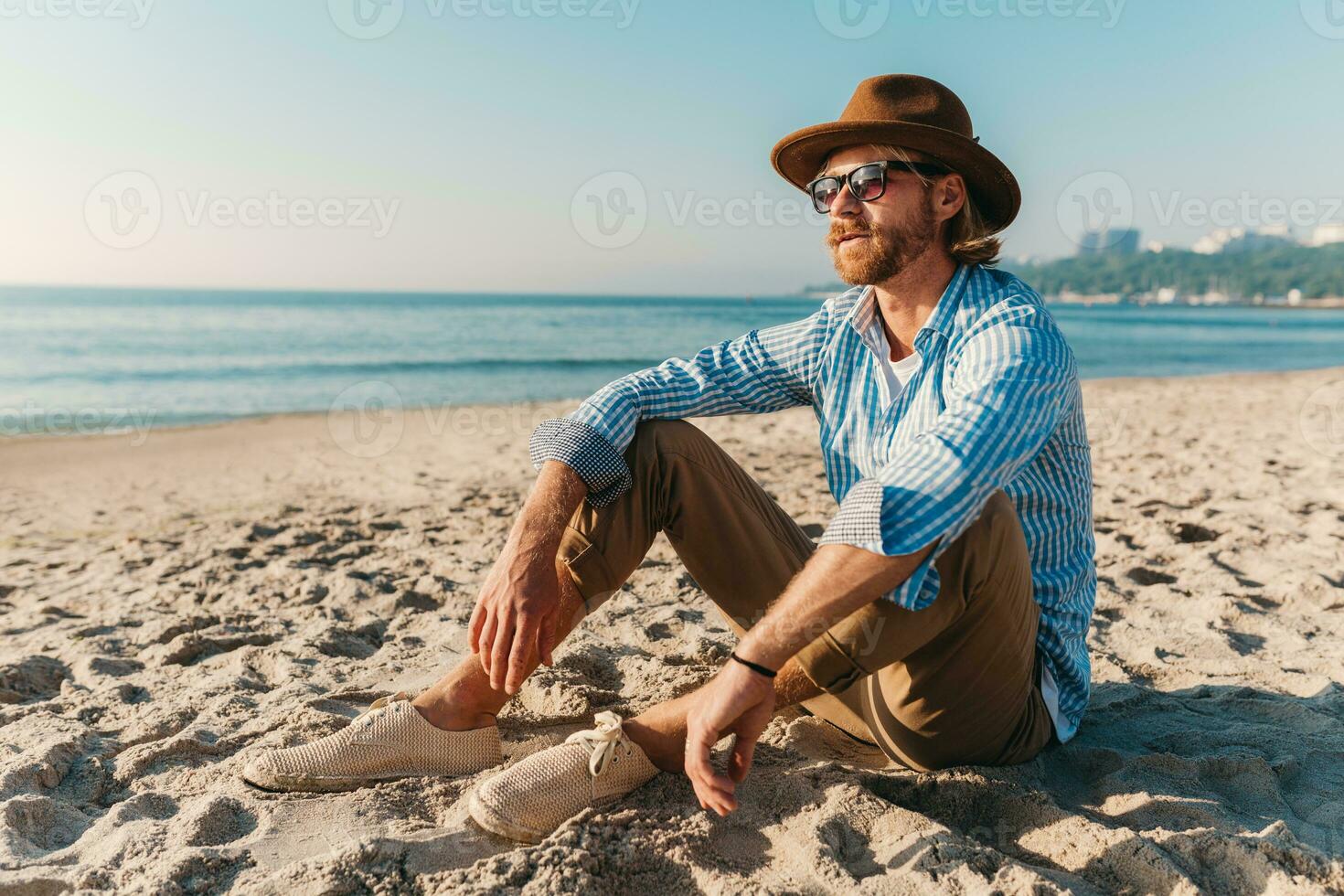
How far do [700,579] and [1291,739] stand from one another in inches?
61.0

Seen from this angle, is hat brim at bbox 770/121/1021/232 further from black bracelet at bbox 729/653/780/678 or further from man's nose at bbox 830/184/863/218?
black bracelet at bbox 729/653/780/678

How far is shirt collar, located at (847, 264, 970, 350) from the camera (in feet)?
7.01

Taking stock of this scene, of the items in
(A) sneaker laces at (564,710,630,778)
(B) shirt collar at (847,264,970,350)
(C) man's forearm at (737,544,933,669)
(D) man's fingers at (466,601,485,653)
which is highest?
(B) shirt collar at (847,264,970,350)

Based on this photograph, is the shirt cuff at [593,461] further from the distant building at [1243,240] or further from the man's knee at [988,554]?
the distant building at [1243,240]

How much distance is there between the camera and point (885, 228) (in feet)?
7.44

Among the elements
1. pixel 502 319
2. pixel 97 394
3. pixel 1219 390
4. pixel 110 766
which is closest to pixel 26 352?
pixel 97 394

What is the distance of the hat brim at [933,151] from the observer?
220 cm

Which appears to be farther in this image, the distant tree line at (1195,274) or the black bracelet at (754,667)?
the distant tree line at (1195,274)

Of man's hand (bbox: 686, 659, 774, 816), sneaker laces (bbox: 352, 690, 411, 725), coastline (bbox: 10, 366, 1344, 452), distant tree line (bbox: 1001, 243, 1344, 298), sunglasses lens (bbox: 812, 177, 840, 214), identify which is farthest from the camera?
distant tree line (bbox: 1001, 243, 1344, 298)

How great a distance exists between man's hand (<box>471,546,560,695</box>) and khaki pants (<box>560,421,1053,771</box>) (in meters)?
0.12

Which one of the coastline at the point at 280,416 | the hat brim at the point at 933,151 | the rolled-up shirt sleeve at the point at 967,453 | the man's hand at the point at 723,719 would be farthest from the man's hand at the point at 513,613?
the coastline at the point at 280,416

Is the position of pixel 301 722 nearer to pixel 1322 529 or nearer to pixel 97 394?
pixel 1322 529

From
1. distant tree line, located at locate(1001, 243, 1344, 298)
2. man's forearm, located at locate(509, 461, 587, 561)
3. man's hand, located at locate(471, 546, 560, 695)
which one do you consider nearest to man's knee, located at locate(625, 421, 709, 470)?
man's forearm, located at locate(509, 461, 587, 561)

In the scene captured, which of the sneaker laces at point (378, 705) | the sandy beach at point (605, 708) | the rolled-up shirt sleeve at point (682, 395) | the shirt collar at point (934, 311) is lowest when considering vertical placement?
the sandy beach at point (605, 708)
